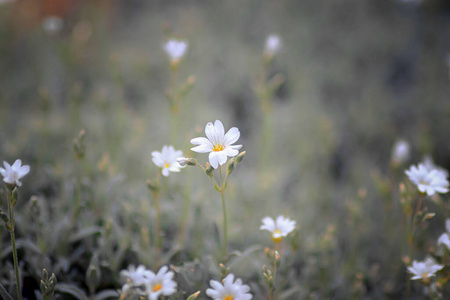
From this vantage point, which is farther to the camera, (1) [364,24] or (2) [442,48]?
(1) [364,24]

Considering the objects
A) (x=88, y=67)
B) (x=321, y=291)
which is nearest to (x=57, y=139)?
(x=88, y=67)

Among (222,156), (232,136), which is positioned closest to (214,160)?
(222,156)

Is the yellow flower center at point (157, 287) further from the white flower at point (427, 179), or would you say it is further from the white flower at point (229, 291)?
the white flower at point (427, 179)

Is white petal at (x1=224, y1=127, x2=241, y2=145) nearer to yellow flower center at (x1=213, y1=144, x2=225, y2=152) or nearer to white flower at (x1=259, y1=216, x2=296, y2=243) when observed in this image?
yellow flower center at (x1=213, y1=144, x2=225, y2=152)

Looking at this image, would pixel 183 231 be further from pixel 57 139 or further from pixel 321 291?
pixel 57 139

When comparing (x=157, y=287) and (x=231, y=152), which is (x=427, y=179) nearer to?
(x=231, y=152)

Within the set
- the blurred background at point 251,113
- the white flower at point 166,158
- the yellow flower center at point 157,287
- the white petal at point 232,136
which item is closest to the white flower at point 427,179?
the blurred background at point 251,113
